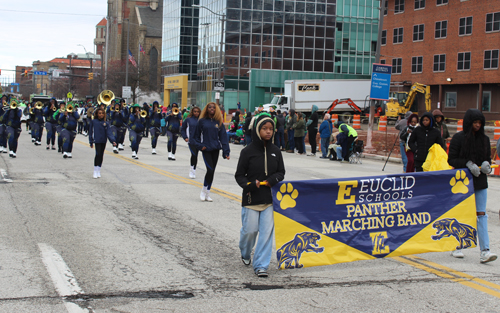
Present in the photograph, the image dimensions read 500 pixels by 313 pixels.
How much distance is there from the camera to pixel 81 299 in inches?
199

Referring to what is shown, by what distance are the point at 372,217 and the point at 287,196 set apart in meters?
1.12

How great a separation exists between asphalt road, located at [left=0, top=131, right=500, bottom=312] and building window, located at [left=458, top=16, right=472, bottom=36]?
40.9 meters

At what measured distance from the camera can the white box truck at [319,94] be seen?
48344 millimetres

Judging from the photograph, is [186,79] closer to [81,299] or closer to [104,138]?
[104,138]

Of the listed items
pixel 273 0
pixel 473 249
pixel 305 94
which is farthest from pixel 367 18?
pixel 473 249

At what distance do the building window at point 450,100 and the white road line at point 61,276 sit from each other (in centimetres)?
4772

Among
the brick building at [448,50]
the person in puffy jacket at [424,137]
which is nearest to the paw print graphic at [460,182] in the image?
the person in puffy jacket at [424,137]

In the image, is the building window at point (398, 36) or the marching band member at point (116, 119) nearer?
the marching band member at point (116, 119)

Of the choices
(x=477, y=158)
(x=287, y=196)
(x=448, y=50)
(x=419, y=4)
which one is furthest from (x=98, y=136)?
(x=419, y=4)

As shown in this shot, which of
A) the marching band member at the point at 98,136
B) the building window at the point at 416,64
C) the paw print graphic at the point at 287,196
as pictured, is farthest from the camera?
the building window at the point at 416,64

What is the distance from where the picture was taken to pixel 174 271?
237 inches

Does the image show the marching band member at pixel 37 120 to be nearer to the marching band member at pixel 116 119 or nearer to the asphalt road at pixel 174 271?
the marching band member at pixel 116 119

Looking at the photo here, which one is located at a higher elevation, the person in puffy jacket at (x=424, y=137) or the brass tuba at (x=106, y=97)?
the brass tuba at (x=106, y=97)

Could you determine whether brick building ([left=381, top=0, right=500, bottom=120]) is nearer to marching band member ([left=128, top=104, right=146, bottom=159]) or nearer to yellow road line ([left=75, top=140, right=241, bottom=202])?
marching band member ([left=128, top=104, right=146, bottom=159])
